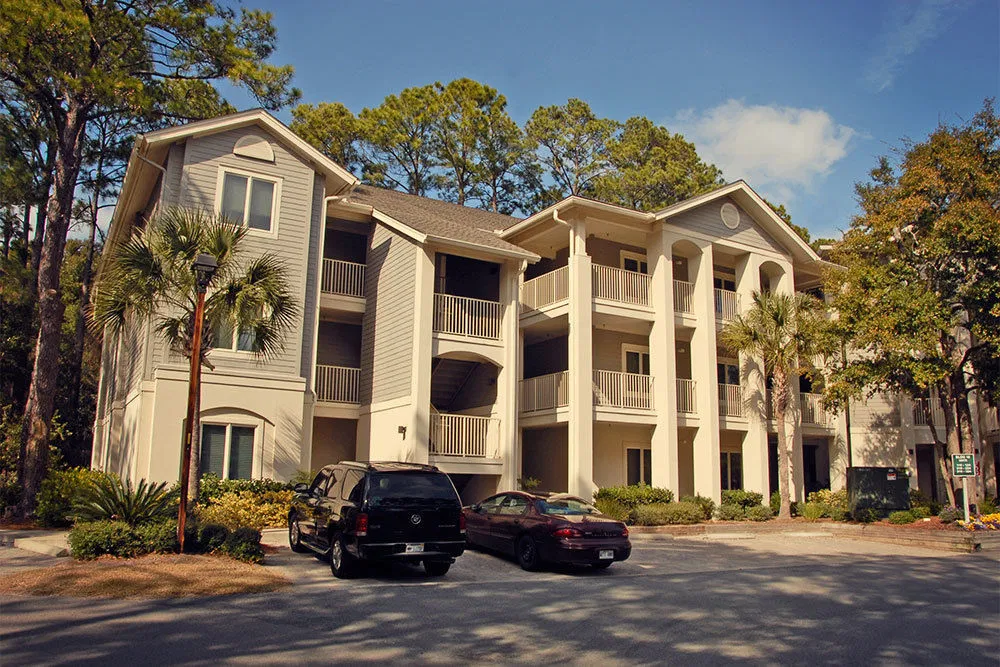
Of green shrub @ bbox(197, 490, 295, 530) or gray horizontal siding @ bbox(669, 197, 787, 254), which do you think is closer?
green shrub @ bbox(197, 490, 295, 530)

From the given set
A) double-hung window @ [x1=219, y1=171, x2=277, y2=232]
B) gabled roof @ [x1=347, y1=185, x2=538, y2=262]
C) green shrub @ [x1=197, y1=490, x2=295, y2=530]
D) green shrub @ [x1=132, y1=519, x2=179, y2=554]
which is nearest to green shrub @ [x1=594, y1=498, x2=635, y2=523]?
gabled roof @ [x1=347, y1=185, x2=538, y2=262]

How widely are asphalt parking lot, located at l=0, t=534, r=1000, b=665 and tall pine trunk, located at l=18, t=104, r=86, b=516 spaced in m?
9.80

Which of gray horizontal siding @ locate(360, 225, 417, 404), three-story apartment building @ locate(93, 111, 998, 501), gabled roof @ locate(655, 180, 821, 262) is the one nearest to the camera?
three-story apartment building @ locate(93, 111, 998, 501)

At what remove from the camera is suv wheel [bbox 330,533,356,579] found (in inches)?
477

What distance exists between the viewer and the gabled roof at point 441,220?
22.2 m

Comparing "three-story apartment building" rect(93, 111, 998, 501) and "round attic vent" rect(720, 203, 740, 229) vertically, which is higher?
"round attic vent" rect(720, 203, 740, 229)

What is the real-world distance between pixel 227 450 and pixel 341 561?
7681mm

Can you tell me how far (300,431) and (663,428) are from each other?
1092cm

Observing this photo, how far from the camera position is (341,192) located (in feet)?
75.4

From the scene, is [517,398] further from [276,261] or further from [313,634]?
[313,634]

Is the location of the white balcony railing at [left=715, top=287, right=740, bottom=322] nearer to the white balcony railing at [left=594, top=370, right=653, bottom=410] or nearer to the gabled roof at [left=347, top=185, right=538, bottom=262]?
the white balcony railing at [left=594, top=370, right=653, bottom=410]

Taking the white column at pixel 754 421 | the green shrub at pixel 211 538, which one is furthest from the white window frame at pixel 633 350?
the green shrub at pixel 211 538

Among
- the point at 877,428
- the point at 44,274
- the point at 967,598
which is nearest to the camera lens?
the point at 967,598

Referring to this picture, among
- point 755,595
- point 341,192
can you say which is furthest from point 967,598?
point 341,192
